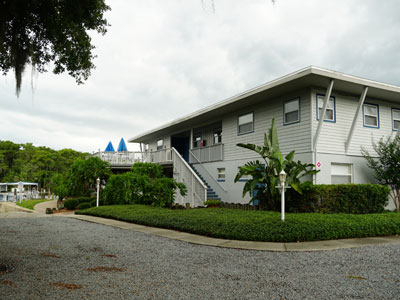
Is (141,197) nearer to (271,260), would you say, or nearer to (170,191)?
(170,191)

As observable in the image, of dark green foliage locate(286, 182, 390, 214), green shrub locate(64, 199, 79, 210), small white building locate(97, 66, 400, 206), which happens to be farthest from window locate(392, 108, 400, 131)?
green shrub locate(64, 199, 79, 210)

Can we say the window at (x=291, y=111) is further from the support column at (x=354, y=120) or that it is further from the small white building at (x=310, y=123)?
the support column at (x=354, y=120)

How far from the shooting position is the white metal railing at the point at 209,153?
18.3 metres

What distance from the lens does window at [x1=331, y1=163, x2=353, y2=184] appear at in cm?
1330

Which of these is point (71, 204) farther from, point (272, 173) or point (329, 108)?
point (329, 108)

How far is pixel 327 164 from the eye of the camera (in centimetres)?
1286

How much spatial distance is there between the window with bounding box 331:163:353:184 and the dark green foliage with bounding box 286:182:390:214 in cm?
202

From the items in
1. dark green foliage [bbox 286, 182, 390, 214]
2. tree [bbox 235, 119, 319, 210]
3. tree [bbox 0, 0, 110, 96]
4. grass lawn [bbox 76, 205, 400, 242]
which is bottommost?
grass lawn [bbox 76, 205, 400, 242]

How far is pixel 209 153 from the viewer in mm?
19312

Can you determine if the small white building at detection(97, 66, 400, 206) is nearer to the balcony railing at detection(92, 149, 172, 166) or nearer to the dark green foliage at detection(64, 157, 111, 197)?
the dark green foliage at detection(64, 157, 111, 197)

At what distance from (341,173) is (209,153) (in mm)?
7998

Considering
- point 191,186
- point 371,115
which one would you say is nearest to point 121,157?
point 191,186

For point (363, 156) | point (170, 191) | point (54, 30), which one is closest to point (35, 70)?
point (54, 30)

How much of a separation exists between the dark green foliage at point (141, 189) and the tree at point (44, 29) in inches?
382
